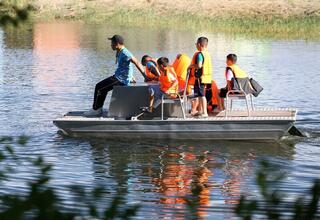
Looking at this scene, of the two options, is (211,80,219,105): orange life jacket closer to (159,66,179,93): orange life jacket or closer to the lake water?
the lake water

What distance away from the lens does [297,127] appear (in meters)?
15.2

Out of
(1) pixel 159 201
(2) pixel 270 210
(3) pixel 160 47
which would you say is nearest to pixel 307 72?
(3) pixel 160 47

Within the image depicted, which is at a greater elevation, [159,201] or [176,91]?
[176,91]

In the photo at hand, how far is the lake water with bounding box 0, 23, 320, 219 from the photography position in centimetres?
1061

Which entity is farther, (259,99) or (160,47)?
(160,47)

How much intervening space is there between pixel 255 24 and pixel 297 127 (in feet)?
86.3

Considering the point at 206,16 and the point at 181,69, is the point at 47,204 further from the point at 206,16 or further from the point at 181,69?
the point at 206,16

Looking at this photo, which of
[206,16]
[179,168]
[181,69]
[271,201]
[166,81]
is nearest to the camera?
[271,201]

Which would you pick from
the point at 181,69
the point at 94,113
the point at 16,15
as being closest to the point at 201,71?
the point at 181,69

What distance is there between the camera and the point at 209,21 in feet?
141

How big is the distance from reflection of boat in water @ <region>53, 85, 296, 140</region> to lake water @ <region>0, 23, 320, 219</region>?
168 mm

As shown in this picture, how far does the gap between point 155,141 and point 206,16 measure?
104 feet

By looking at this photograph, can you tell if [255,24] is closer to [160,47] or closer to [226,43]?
[226,43]

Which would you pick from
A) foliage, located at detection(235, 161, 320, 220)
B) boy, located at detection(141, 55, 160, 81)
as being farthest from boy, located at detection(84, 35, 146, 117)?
foliage, located at detection(235, 161, 320, 220)
